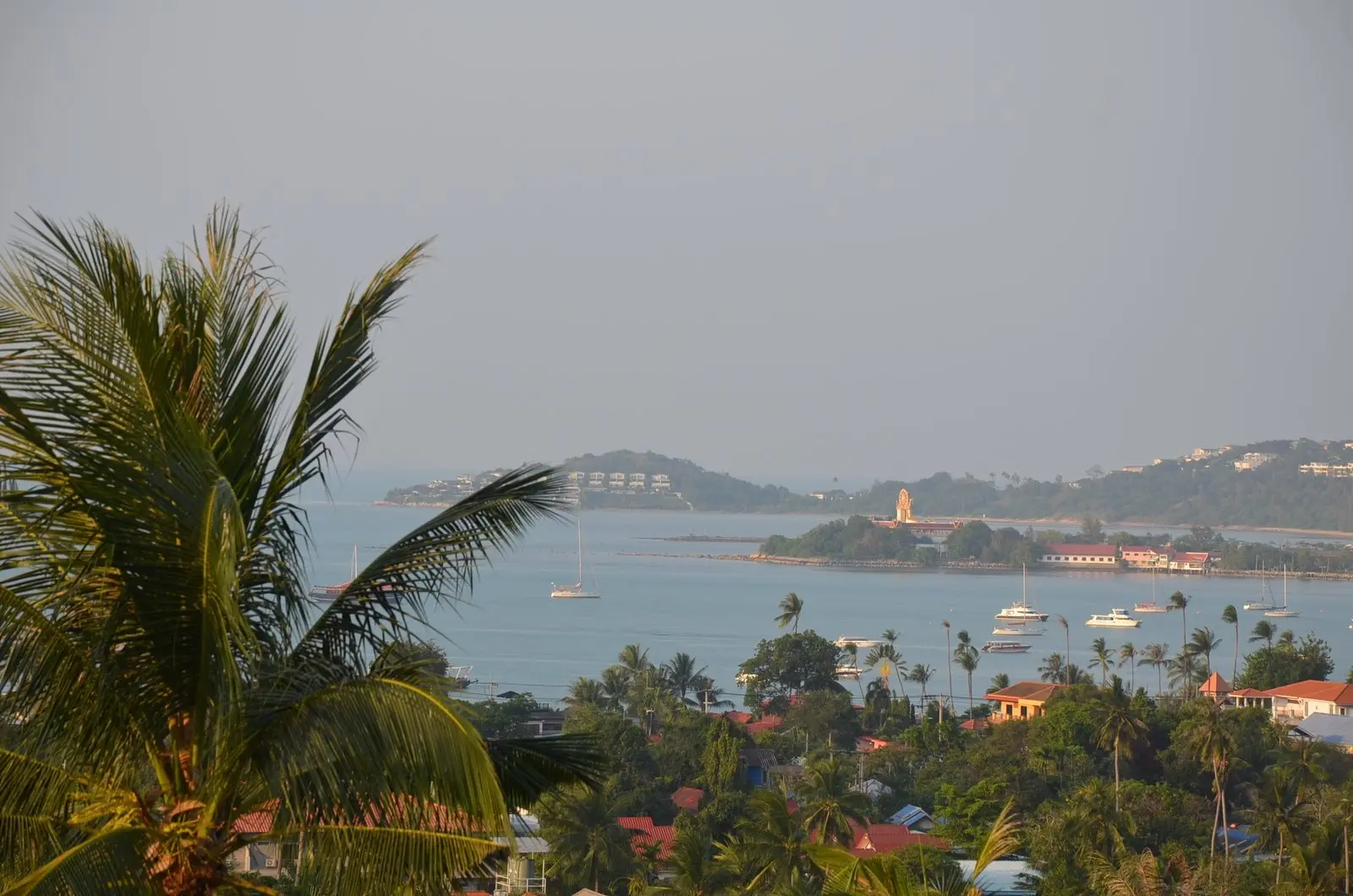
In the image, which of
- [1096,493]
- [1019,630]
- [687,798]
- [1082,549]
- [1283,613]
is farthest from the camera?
[1096,493]

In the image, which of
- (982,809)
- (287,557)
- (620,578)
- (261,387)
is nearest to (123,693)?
(287,557)

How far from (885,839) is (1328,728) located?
17.4 meters

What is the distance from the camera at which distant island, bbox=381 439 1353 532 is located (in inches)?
6713

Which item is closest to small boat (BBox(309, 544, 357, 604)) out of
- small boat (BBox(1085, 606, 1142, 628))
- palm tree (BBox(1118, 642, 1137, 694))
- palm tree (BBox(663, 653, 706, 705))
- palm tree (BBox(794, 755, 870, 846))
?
palm tree (BBox(794, 755, 870, 846))

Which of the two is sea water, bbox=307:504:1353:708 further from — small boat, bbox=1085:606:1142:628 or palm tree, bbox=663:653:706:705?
palm tree, bbox=663:653:706:705

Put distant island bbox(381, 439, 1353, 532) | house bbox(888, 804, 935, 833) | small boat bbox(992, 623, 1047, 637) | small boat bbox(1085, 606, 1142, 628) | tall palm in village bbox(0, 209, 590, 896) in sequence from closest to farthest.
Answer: tall palm in village bbox(0, 209, 590, 896)
house bbox(888, 804, 935, 833)
small boat bbox(992, 623, 1047, 637)
small boat bbox(1085, 606, 1142, 628)
distant island bbox(381, 439, 1353, 532)

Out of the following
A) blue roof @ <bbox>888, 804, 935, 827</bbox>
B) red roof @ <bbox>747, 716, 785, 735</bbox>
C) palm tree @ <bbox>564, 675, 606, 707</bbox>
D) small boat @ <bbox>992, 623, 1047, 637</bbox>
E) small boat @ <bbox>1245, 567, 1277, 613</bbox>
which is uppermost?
palm tree @ <bbox>564, 675, 606, 707</bbox>

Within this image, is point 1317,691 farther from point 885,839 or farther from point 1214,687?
point 885,839

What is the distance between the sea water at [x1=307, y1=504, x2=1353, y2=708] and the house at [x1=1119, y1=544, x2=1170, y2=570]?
1.91 m

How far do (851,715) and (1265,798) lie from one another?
469 inches

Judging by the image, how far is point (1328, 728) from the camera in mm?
34219

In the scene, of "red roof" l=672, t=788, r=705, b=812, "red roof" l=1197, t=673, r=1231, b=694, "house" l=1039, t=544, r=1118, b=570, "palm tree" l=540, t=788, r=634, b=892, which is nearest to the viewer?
"palm tree" l=540, t=788, r=634, b=892

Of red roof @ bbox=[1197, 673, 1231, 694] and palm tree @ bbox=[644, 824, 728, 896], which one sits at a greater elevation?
palm tree @ bbox=[644, 824, 728, 896]

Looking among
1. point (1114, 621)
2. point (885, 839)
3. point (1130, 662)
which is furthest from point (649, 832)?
point (1114, 621)
